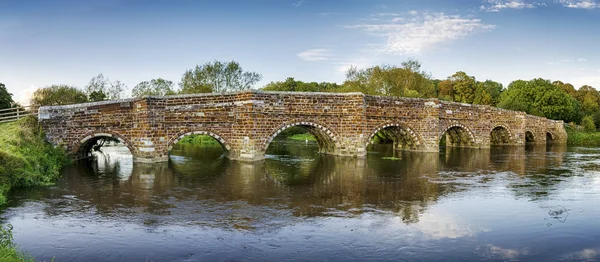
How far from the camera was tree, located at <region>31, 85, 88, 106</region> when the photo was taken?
4171cm

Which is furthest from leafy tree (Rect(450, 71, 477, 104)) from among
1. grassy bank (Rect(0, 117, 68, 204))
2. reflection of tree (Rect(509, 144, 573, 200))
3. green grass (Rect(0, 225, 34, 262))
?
green grass (Rect(0, 225, 34, 262))

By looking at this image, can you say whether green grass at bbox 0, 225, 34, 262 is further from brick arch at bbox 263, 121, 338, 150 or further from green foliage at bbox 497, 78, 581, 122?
green foliage at bbox 497, 78, 581, 122

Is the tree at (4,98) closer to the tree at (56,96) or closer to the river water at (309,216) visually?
the tree at (56,96)

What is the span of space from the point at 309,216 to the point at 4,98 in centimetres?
4163

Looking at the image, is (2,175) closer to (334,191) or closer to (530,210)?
(334,191)

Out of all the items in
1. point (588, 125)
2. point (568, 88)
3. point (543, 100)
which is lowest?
point (588, 125)

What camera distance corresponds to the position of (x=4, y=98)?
135ft

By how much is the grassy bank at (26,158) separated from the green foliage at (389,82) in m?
31.3

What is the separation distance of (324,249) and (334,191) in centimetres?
629

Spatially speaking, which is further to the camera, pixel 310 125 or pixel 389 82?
pixel 389 82

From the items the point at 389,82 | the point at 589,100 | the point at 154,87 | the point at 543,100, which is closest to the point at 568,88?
the point at 589,100

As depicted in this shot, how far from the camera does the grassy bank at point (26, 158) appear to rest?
14.6 m

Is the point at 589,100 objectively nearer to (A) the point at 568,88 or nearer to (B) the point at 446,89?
(A) the point at 568,88

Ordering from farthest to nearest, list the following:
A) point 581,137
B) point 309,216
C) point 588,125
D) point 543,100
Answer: point 588,125 < point 543,100 < point 581,137 < point 309,216
